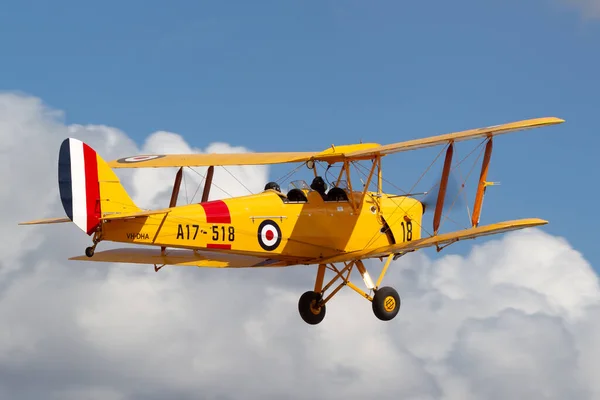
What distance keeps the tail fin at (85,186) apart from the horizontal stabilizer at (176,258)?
9.68 feet

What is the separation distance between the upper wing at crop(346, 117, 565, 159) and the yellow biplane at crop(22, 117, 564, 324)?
21 millimetres

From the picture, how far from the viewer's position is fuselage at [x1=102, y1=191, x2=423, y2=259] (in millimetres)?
25047

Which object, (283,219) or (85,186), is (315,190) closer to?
(283,219)

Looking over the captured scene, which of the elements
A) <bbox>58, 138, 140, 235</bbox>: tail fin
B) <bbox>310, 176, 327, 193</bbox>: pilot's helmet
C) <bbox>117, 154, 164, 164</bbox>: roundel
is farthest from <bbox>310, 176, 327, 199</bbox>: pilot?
<bbox>58, 138, 140, 235</bbox>: tail fin

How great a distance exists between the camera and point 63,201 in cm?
2427

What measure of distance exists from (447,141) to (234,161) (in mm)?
4193

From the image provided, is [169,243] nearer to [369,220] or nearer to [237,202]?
[237,202]

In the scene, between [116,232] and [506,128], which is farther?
[506,128]

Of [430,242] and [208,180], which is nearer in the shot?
[430,242]

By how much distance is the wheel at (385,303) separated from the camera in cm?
2727

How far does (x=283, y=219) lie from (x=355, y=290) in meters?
2.06

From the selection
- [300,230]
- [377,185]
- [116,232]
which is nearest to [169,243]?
[116,232]

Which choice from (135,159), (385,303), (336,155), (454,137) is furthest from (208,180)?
(454,137)

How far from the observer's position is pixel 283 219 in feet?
86.8
